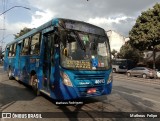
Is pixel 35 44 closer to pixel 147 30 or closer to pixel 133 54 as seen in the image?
pixel 147 30

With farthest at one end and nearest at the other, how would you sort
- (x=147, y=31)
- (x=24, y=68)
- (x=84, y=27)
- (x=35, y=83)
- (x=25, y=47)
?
(x=147, y=31) → (x=25, y=47) → (x=24, y=68) → (x=35, y=83) → (x=84, y=27)

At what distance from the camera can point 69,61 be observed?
8602 millimetres

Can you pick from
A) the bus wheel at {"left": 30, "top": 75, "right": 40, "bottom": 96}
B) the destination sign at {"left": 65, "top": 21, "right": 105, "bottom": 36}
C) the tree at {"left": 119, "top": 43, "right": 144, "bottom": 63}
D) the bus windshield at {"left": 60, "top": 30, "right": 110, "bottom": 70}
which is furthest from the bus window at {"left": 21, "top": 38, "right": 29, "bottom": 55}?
the tree at {"left": 119, "top": 43, "right": 144, "bottom": 63}

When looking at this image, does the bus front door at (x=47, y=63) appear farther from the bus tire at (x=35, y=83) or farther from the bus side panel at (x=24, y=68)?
the bus side panel at (x=24, y=68)

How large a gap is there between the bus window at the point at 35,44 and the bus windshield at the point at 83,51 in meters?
2.35

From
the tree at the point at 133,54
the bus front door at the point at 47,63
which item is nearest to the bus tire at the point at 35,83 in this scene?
the bus front door at the point at 47,63

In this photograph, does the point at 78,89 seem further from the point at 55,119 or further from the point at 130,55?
the point at 130,55

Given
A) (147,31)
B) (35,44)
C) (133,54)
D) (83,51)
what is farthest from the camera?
(133,54)

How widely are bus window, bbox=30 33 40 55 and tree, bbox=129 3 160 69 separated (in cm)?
2807

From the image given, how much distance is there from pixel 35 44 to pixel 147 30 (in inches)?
1166

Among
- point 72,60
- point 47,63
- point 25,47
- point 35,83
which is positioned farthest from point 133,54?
point 72,60

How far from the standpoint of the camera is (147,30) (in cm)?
3825

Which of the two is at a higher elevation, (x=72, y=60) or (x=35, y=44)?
(x=35, y=44)

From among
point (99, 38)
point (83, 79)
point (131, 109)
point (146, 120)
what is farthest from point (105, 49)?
point (146, 120)
